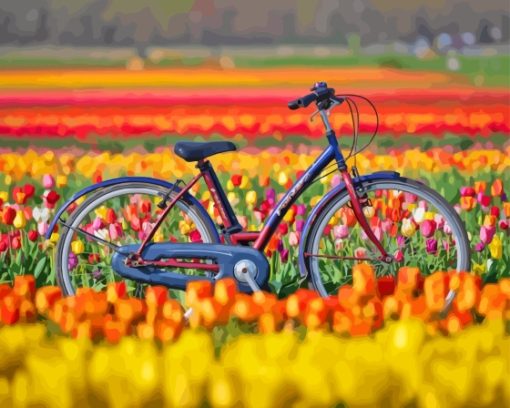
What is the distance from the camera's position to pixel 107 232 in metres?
Result: 4.68

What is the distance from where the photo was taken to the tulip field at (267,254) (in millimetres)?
2309

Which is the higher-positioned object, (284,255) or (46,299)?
(284,255)

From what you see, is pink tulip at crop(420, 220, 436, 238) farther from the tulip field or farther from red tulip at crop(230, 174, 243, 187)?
red tulip at crop(230, 174, 243, 187)

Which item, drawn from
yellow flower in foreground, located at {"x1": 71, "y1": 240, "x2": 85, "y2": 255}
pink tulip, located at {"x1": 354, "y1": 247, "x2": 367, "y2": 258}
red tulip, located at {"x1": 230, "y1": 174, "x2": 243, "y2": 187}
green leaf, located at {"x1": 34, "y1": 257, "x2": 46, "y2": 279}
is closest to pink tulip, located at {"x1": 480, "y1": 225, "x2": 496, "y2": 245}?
pink tulip, located at {"x1": 354, "y1": 247, "x2": 367, "y2": 258}

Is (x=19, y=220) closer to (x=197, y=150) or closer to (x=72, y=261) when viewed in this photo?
(x=72, y=261)

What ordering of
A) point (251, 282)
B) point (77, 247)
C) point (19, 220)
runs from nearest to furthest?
point (251, 282) → point (77, 247) → point (19, 220)

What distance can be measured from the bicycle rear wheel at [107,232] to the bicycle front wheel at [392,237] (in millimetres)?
455

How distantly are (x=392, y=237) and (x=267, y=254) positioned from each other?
0.53m

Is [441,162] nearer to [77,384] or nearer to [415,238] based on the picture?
[415,238]

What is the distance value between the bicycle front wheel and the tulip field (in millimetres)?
42

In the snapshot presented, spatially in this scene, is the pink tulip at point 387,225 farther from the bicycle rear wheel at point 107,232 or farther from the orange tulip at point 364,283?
the orange tulip at point 364,283

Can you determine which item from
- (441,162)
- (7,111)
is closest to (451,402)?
(441,162)

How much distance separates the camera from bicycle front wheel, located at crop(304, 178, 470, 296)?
4191 millimetres

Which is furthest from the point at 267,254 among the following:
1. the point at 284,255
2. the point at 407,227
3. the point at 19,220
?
the point at 19,220
